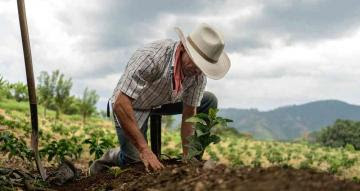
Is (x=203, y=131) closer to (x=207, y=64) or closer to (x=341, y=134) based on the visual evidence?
(x=207, y=64)

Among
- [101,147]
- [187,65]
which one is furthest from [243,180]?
[101,147]

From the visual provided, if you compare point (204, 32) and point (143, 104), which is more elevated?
point (204, 32)

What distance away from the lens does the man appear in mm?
4363

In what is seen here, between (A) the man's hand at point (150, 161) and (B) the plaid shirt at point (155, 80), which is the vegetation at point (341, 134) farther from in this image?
→ (A) the man's hand at point (150, 161)

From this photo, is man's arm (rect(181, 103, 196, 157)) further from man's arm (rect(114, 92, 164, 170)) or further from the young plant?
man's arm (rect(114, 92, 164, 170))

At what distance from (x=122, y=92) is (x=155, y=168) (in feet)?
2.40

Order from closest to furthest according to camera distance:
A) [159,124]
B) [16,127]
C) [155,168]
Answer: [155,168] < [159,124] < [16,127]

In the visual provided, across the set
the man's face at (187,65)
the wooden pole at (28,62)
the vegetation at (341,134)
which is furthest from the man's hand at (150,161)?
the vegetation at (341,134)

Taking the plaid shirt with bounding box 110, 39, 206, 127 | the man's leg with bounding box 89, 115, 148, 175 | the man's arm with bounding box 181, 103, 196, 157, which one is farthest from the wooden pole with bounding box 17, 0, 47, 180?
the man's arm with bounding box 181, 103, 196, 157

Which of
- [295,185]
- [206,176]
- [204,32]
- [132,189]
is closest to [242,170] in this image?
[206,176]

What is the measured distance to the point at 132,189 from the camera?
3680 millimetres

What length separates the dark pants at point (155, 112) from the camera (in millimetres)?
5570

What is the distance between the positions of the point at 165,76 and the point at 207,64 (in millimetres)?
555

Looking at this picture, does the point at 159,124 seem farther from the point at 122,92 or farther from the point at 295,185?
the point at 295,185
